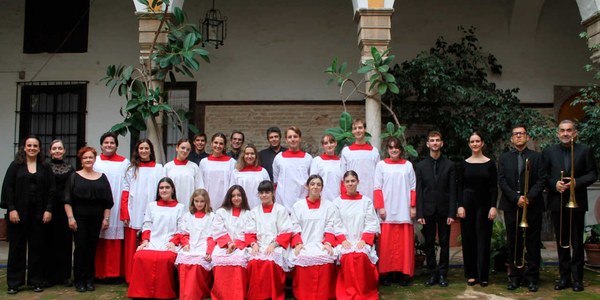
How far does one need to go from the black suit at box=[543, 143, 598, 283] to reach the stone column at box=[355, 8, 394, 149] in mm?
2426

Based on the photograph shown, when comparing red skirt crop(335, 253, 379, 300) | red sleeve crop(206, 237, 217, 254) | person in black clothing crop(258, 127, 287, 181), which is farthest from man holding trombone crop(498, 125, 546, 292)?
red sleeve crop(206, 237, 217, 254)

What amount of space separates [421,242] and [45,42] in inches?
309

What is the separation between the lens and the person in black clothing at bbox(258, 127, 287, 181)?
738cm

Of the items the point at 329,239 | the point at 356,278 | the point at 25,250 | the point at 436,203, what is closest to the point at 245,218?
the point at 329,239

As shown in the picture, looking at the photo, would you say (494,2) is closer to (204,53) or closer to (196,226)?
(204,53)

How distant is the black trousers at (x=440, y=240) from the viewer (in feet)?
21.8

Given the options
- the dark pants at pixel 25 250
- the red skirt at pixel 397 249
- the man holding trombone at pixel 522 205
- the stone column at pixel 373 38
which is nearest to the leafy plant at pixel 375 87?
the stone column at pixel 373 38

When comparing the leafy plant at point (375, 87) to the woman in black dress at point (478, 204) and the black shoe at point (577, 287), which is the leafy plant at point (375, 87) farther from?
the black shoe at point (577, 287)

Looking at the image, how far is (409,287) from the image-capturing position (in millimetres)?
6750

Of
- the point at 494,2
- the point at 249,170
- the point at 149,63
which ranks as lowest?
the point at 249,170

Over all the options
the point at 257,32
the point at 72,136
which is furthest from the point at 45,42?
the point at 257,32

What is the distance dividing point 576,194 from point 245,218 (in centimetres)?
363

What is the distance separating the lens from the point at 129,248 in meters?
6.91

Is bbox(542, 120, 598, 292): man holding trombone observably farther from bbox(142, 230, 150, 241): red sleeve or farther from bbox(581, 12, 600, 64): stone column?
bbox(142, 230, 150, 241): red sleeve
